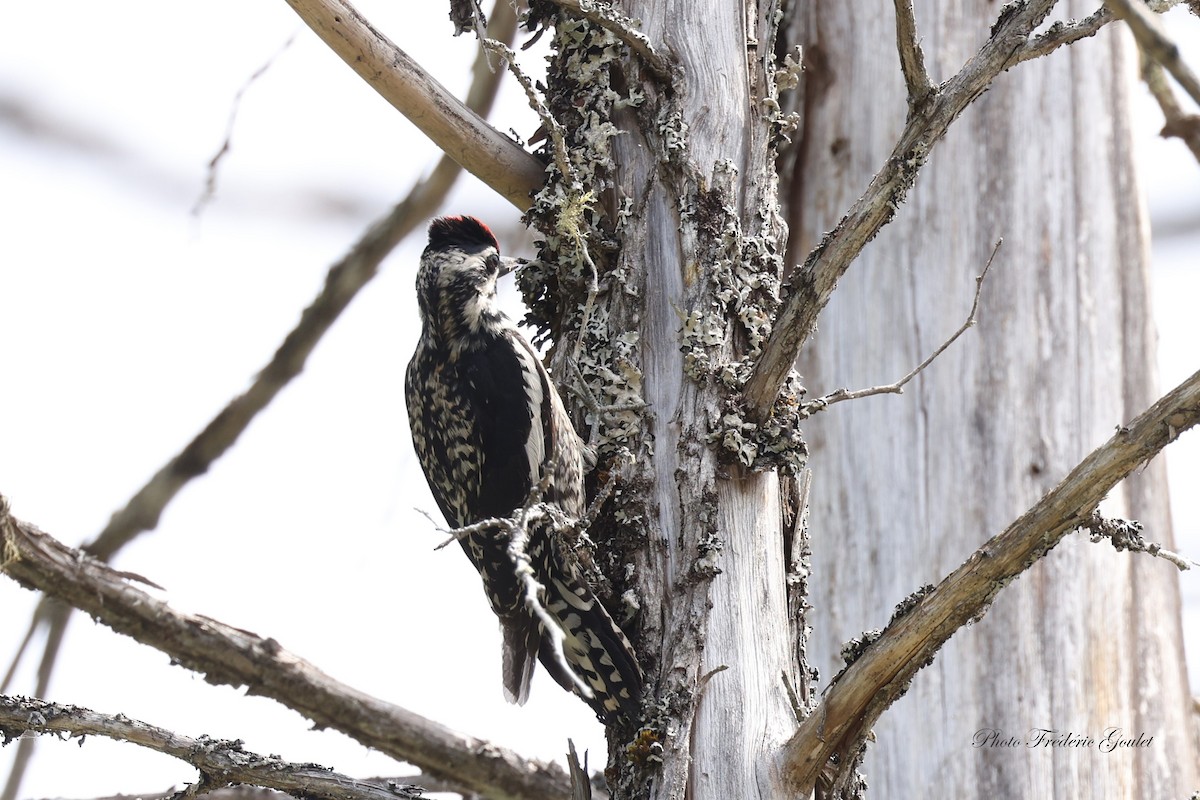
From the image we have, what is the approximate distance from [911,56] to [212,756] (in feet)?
5.79

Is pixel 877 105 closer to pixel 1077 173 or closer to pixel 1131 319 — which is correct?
pixel 1077 173

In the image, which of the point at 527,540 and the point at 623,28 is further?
the point at 623,28

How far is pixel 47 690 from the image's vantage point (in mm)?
3320

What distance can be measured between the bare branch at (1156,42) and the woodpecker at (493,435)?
176 cm

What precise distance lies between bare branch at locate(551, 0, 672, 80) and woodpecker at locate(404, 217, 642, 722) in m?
0.84

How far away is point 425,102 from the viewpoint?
2.60 m

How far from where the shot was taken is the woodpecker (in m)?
2.94

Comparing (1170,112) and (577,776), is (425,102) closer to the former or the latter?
(577,776)

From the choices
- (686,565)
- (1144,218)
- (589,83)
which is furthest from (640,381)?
(1144,218)

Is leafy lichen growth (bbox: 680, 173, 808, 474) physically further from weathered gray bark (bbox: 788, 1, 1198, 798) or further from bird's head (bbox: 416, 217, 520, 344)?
bird's head (bbox: 416, 217, 520, 344)

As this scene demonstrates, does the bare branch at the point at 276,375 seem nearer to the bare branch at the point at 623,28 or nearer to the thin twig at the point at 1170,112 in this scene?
the bare branch at the point at 623,28

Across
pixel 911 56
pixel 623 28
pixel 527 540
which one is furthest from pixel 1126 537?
pixel 623 28

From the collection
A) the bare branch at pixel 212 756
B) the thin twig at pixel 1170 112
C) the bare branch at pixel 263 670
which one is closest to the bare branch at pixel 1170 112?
the thin twig at pixel 1170 112

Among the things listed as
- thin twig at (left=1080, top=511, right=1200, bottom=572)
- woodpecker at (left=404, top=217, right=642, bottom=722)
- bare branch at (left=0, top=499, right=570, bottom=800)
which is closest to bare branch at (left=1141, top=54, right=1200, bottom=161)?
woodpecker at (left=404, top=217, right=642, bottom=722)
